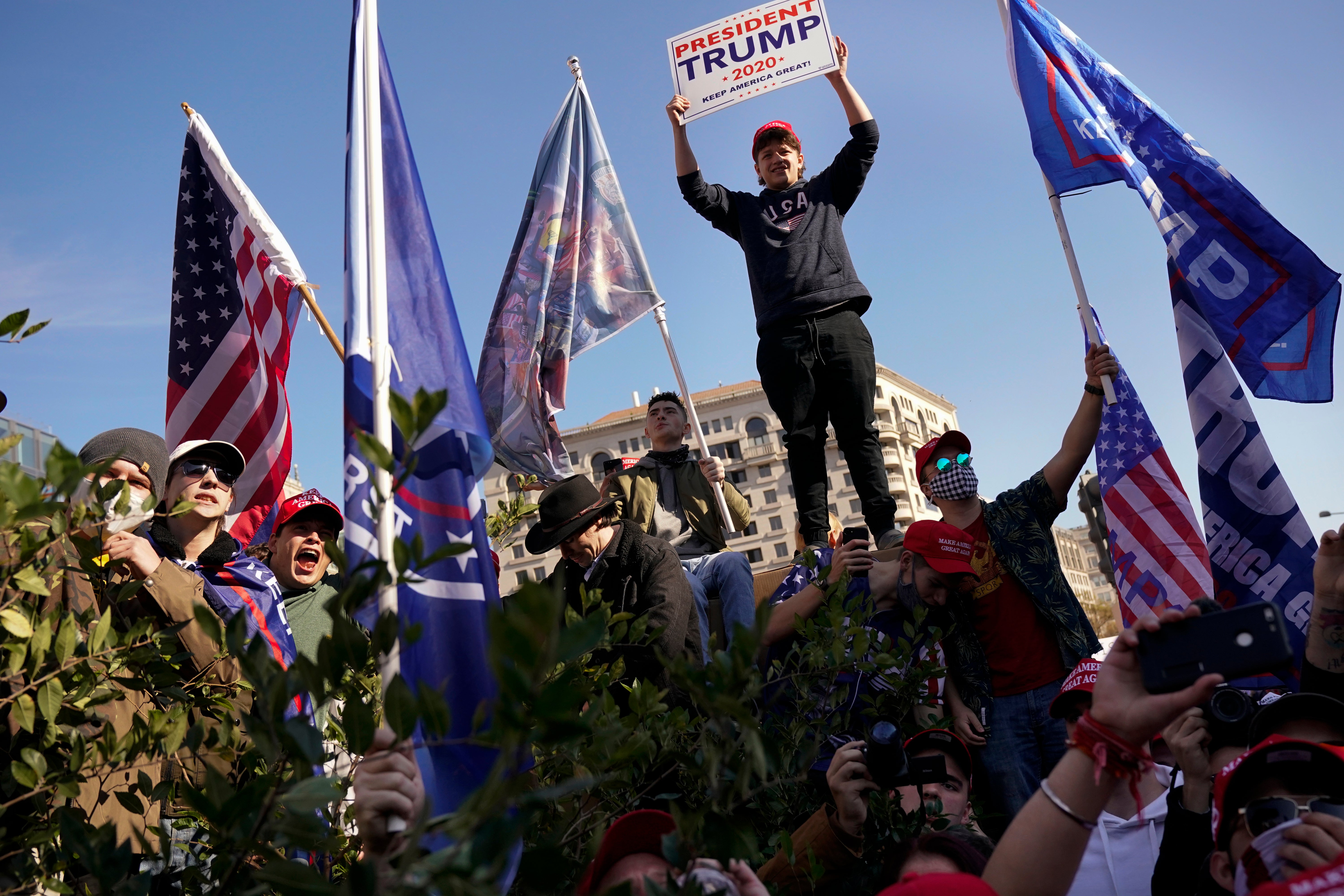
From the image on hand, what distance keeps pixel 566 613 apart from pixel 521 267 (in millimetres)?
4573

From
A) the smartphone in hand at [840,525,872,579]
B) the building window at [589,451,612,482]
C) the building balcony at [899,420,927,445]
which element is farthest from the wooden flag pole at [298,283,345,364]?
the building balcony at [899,420,927,445]

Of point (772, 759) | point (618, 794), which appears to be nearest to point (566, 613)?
point (618, 794)

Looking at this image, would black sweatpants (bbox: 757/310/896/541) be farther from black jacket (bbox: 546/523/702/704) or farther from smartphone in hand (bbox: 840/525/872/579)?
black jacket (bbox: 546/523/702/704)

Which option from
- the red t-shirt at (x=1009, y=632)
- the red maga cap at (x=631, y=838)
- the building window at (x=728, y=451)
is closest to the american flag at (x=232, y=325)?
the red t-shirt at (x=1009, y=632)

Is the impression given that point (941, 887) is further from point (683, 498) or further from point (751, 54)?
point (751, 54)

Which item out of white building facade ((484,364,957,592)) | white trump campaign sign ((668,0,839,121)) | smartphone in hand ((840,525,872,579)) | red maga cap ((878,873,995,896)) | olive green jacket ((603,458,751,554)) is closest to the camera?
red maga cap ((878,873,995,896))

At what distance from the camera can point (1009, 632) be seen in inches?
167

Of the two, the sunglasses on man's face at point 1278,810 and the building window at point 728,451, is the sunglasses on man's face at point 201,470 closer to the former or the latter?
the sunglasses on man's face at point 1278,810

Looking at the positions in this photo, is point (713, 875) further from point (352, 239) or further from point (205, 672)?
point (352, 239)

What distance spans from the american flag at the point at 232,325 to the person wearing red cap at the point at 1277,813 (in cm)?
503

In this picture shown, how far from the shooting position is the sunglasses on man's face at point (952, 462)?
15.0 feet

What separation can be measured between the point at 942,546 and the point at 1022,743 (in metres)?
0.83

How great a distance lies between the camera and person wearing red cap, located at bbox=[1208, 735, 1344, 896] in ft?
6.35

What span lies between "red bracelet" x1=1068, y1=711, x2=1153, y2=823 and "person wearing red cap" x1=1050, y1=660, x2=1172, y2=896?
5.08 ft
